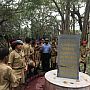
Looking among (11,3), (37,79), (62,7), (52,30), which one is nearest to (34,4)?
(11,3)

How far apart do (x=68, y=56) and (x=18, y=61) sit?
140cm

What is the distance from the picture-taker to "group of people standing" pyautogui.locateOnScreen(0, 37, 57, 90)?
328 cm

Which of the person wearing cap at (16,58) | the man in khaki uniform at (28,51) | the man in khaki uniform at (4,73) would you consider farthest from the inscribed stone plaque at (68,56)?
the man in khaki uniform at (4,73)

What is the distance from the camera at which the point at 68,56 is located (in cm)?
575

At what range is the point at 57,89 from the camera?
17.0 ft

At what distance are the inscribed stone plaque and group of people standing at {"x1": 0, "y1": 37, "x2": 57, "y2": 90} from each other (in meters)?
0.96

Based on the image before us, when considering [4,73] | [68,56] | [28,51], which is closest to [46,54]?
[28,51]

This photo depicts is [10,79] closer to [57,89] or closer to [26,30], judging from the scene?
[57,89]

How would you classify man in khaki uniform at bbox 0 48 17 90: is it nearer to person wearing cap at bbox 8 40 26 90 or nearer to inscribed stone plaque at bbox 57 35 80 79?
person wearing cap at bbox 8 40 26 90

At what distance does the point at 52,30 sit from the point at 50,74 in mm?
26353

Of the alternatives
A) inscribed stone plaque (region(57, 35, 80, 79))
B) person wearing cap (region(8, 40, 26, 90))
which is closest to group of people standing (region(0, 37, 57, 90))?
person wearing cap (region(8, 40, 26, 90))

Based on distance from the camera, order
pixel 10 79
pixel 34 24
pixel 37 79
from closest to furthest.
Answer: pixel 10 79 < pixel 37 79 < pixel 34 24

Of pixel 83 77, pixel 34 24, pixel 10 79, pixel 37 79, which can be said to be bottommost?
pixel 37 79

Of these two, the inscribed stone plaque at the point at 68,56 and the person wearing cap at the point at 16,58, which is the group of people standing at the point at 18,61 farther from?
the inscribed stone plaque at the point at 68,56
